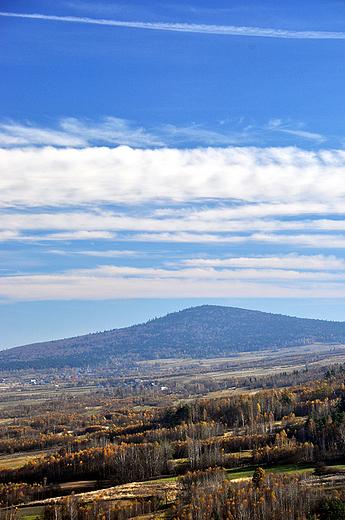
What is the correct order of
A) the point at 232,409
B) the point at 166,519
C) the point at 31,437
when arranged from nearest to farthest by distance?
the point at 166,519 < the point at 232,409 < the point at 31,437

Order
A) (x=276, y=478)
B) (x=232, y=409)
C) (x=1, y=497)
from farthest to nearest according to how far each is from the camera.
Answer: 1. (x=232, y=409)
2. (x=1, y=497)
3. (x=276, y=478)

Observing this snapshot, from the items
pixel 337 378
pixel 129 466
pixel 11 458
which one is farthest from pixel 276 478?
pixel 337 378

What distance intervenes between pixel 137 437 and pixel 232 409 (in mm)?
37477

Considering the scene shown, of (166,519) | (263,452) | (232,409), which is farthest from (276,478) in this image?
(232,409)

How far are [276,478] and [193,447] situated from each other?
39.1 meters

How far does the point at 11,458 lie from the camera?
149625 millimetres

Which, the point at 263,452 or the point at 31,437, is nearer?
the point at 263,452

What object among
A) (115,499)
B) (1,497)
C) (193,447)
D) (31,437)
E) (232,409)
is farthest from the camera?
(31,437)

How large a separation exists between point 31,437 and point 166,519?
129m

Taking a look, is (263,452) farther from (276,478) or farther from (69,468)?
(69,468)

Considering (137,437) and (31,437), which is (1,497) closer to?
(137,437)

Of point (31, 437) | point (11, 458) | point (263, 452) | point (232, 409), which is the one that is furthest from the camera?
point (31, 437)

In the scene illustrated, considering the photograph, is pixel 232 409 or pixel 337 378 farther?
pixel 337 378

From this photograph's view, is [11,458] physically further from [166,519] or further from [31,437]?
[166,519]
